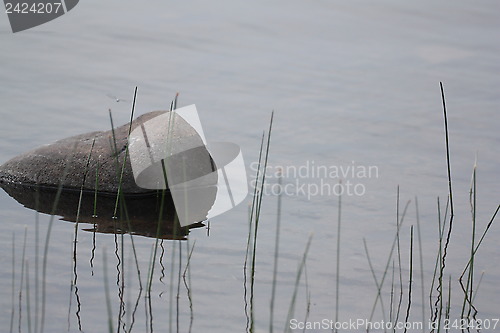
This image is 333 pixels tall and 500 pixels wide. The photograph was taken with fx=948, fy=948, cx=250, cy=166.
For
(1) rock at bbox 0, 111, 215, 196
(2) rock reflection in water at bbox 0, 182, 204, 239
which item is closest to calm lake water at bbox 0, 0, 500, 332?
(2) rock reflection in water at bbox 0, 182, 204, 239

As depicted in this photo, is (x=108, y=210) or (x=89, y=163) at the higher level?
(x=89, y=163)

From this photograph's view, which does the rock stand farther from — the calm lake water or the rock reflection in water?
the calm lake water

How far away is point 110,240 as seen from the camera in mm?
3854

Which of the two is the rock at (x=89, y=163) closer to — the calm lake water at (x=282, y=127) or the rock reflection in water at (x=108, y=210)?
the rock reflection in water at (x=108, y=210)

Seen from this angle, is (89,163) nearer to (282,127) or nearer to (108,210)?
(108,210)

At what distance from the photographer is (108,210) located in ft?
14.0

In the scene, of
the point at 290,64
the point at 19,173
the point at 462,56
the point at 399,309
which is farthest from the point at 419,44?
the point at 399,309

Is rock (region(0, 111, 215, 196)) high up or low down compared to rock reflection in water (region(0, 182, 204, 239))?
up

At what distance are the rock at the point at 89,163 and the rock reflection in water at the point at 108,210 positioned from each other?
4 cm

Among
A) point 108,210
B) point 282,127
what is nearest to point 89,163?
point 108,210

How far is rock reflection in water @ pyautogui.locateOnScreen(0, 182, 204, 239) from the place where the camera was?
4.04 meters

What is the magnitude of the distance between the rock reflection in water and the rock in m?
0.04

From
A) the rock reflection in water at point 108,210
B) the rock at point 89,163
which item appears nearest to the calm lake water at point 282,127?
the rock reflection in water at point 108,210

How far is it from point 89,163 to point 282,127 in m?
1.35
